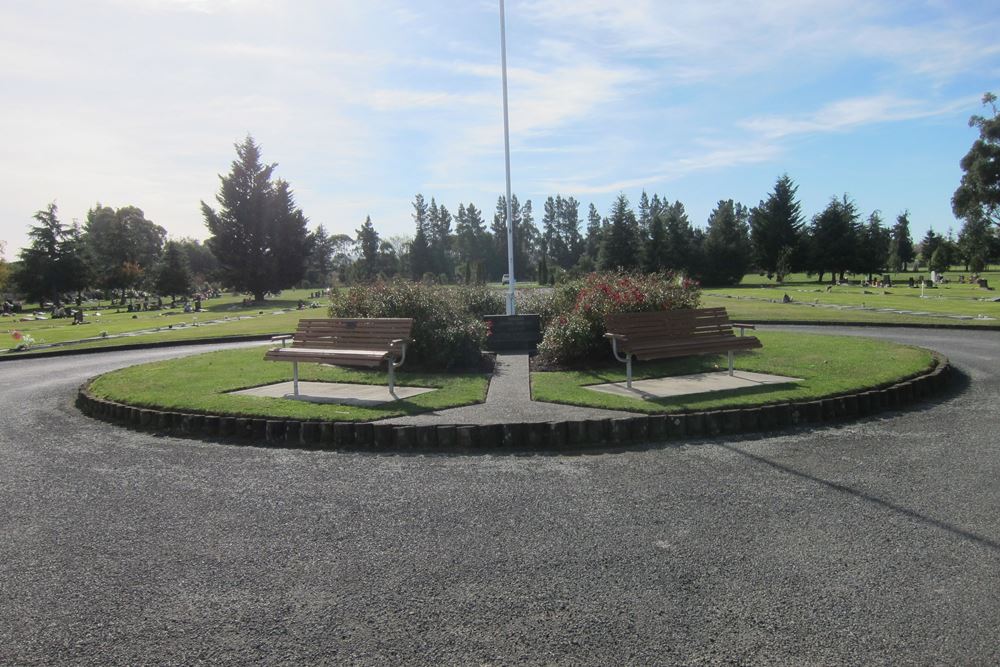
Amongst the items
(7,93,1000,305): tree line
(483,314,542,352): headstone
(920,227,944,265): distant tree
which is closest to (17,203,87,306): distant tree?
(7,93,1000,305): tree line

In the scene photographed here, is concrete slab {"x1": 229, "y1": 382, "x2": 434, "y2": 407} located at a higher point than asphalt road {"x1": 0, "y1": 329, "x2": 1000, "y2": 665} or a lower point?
higher

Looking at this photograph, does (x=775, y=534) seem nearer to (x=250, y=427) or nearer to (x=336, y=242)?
(x=250, y=427)

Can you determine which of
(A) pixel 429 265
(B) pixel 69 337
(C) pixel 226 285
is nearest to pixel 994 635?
(B) pixel 69 337

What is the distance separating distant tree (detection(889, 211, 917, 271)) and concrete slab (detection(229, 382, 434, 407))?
108755 millimetres

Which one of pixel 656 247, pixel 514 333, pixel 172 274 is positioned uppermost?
pixel 656 247

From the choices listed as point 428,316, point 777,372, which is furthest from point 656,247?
point 777,372

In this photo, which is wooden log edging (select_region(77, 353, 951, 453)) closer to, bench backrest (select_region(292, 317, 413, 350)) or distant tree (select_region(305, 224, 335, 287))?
bench backrest (select_region(292, 317, 413, 350))

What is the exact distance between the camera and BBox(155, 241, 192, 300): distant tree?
61656mm

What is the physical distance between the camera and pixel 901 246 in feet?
334

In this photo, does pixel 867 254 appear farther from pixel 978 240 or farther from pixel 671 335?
pixel 671 335

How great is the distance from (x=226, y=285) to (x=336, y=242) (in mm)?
78951

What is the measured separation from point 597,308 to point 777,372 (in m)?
3.40

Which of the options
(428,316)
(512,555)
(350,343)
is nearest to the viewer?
(512,555)

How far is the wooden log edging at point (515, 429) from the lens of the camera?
690 cm
